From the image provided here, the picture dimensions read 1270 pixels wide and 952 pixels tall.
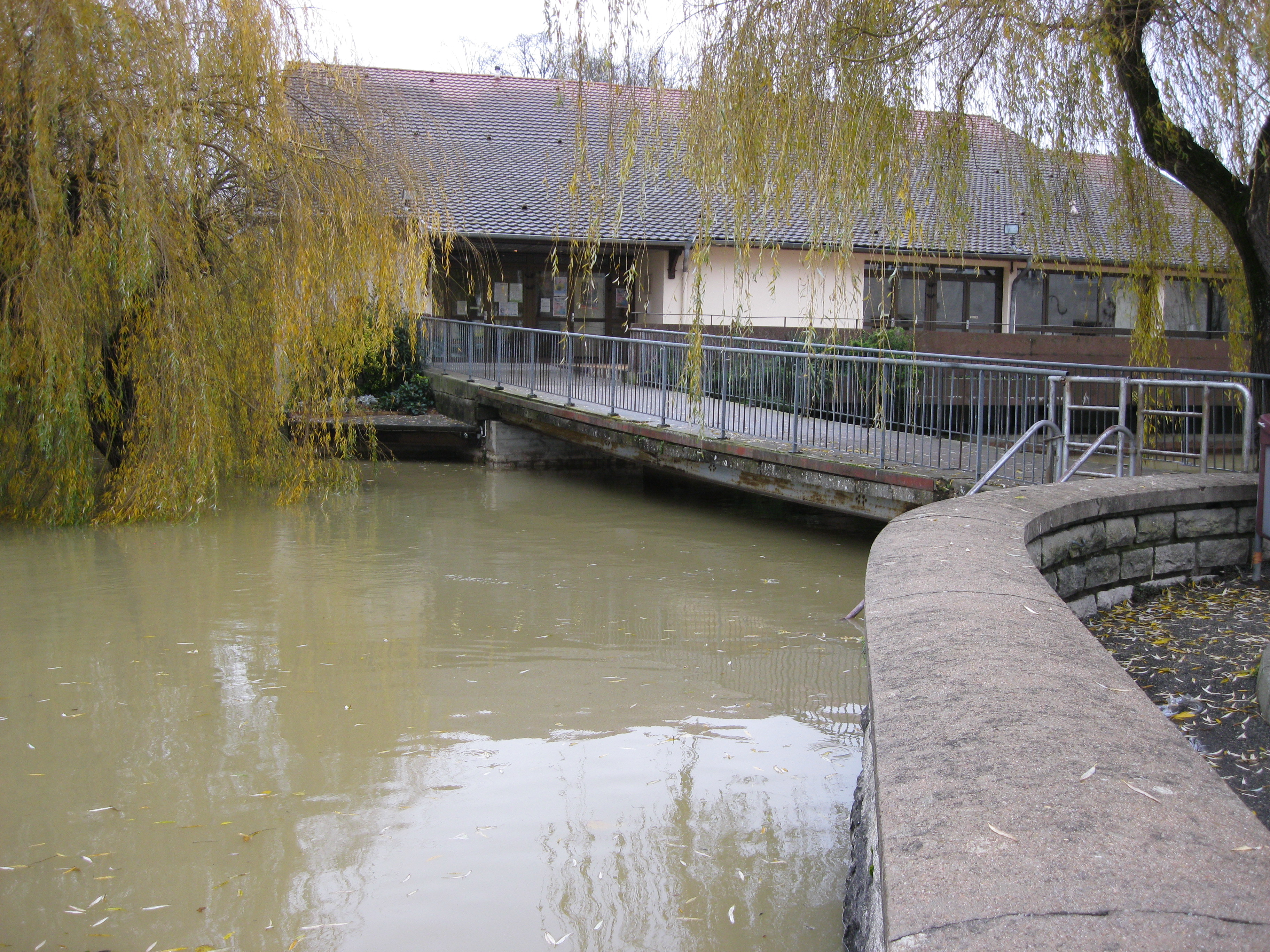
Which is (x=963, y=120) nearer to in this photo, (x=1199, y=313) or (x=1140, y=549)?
(x=1140, y=549)

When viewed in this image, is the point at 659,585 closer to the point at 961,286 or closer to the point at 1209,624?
the point at 1209,624

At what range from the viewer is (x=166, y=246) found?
10.2 m

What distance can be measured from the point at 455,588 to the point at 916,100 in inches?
205

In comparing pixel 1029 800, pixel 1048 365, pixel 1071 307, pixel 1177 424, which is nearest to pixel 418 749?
pixel 1029 800

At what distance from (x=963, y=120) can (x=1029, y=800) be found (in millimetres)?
5551

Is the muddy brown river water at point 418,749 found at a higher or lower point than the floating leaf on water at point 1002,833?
lower

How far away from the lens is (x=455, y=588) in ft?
30.1

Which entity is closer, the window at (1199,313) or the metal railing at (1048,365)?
the metal railing at (1048,365)

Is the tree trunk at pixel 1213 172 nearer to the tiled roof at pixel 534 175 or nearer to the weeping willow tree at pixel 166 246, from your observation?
the tiled roof at pixel 534 175

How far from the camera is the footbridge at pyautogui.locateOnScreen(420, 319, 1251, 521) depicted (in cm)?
884

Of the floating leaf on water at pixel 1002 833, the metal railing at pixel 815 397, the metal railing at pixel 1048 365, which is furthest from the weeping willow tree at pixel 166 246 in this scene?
the floating leaf on water at pixel 1002 833

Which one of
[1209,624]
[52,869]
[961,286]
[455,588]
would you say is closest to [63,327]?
[455,588]

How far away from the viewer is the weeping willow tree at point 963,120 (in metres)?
5.62

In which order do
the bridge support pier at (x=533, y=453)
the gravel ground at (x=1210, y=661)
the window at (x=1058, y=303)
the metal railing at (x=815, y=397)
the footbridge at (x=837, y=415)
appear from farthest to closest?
the window at (x=1058, y=303) → the bridge support pier at (x=533, y=453) → the metal railing at (x=815, y=397) → the footbridge at (x=837, y=415) → the gravel ground at (x=1210, y=661)
